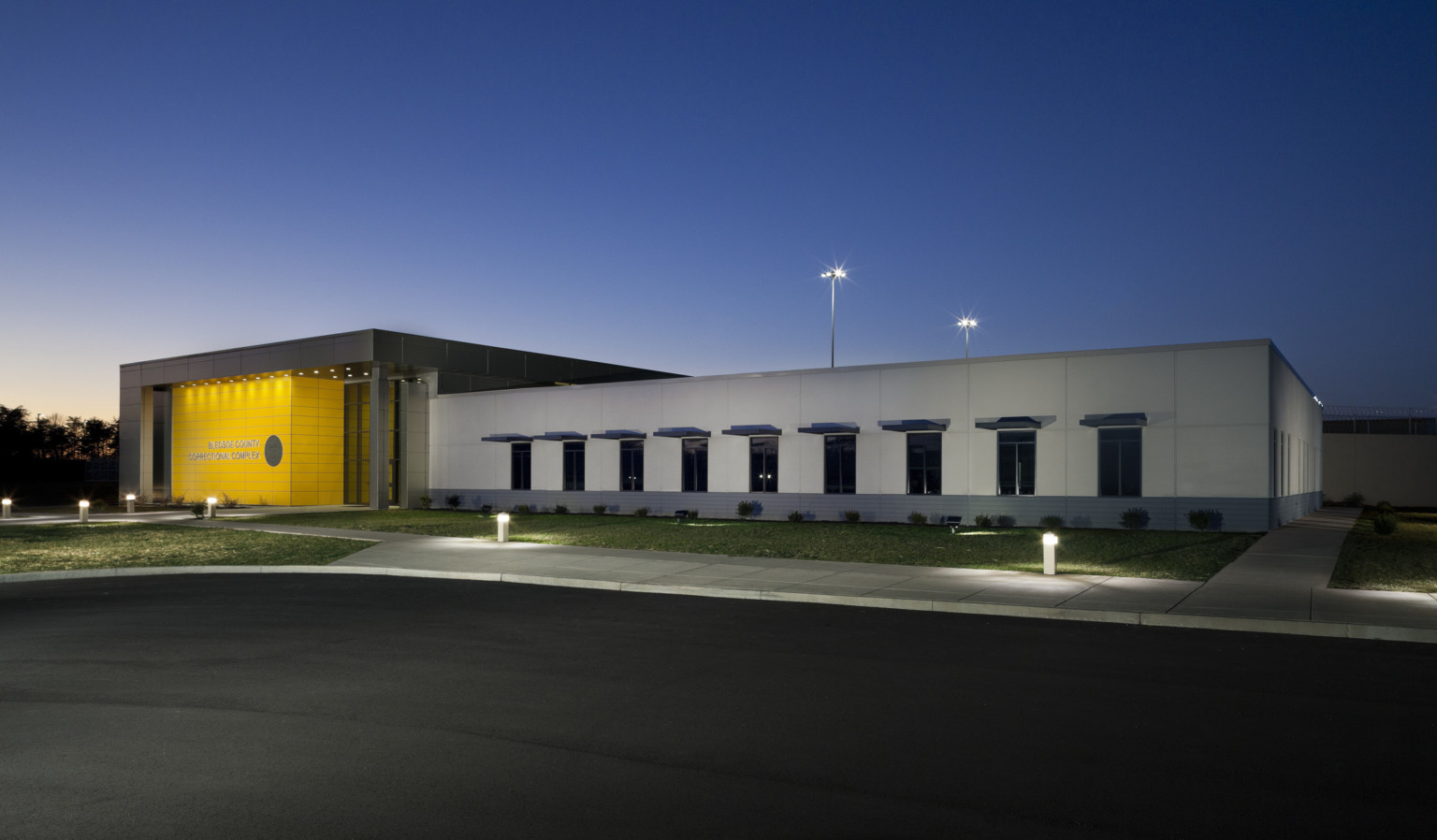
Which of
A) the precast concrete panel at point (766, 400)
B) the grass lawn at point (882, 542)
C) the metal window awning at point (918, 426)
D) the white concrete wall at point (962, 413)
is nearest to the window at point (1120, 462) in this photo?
the white concrete wall at point (962, 413)

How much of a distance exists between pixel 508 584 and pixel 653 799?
1087 cm

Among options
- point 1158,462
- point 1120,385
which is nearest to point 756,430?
point 1120,385

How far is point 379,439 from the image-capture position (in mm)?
40781

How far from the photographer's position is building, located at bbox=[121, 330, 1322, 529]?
26250 millimetres

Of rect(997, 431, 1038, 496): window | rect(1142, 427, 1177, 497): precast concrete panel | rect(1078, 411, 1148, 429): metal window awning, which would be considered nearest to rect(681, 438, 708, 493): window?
rect(997, 431, 1038, 496): window

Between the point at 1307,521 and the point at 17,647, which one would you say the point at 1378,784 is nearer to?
the point at 17,647

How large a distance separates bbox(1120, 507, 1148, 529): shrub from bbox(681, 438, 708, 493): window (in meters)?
14.1

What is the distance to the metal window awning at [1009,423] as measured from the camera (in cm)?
2784

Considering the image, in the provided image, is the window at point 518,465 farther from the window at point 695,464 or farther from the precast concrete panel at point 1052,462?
the precast concrete panel at point 1052,462

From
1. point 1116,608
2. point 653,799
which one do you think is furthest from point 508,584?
point 653,799

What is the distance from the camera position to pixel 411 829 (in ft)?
16.1

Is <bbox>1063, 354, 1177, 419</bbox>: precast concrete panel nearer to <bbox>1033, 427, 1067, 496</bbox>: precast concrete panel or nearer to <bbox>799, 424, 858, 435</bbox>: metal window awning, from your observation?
<bbox>1033, 427, 1067, 496</bbox>: precast concrete panel

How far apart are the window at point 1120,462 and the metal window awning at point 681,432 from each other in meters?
13.2

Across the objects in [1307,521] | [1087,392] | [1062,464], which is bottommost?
[1307,521]
